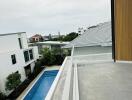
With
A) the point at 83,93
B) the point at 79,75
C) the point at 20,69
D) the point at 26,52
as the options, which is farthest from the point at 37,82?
the point at 83,93

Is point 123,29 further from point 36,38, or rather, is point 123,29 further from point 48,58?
point 36,38

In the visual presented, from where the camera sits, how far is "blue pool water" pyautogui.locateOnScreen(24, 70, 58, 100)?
Result: 1071 centimetres

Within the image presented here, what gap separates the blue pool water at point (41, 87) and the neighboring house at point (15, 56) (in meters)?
1.67

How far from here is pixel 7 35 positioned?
14.0m

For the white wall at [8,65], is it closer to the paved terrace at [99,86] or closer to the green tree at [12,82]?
the green tree at [12,82]

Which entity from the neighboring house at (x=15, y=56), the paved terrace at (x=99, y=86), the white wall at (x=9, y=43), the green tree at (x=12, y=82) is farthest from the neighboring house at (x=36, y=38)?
the paved terrace at (x=99, y=86)

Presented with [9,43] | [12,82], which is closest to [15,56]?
[9,43]

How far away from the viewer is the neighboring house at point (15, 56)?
1152cm

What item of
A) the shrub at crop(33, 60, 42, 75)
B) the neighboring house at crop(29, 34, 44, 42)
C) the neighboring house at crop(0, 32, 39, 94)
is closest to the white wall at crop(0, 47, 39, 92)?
the neighboring house at crop(0, 32, 39, 94)

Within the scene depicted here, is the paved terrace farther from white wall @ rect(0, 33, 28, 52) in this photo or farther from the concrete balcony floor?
white wall @ rect(0, 33, 28, 52)

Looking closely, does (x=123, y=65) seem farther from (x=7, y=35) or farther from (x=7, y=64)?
(x=7, y=35)

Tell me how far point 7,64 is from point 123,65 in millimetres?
10029

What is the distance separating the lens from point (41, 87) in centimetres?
1222

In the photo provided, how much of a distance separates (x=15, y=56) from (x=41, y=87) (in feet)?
10.8
